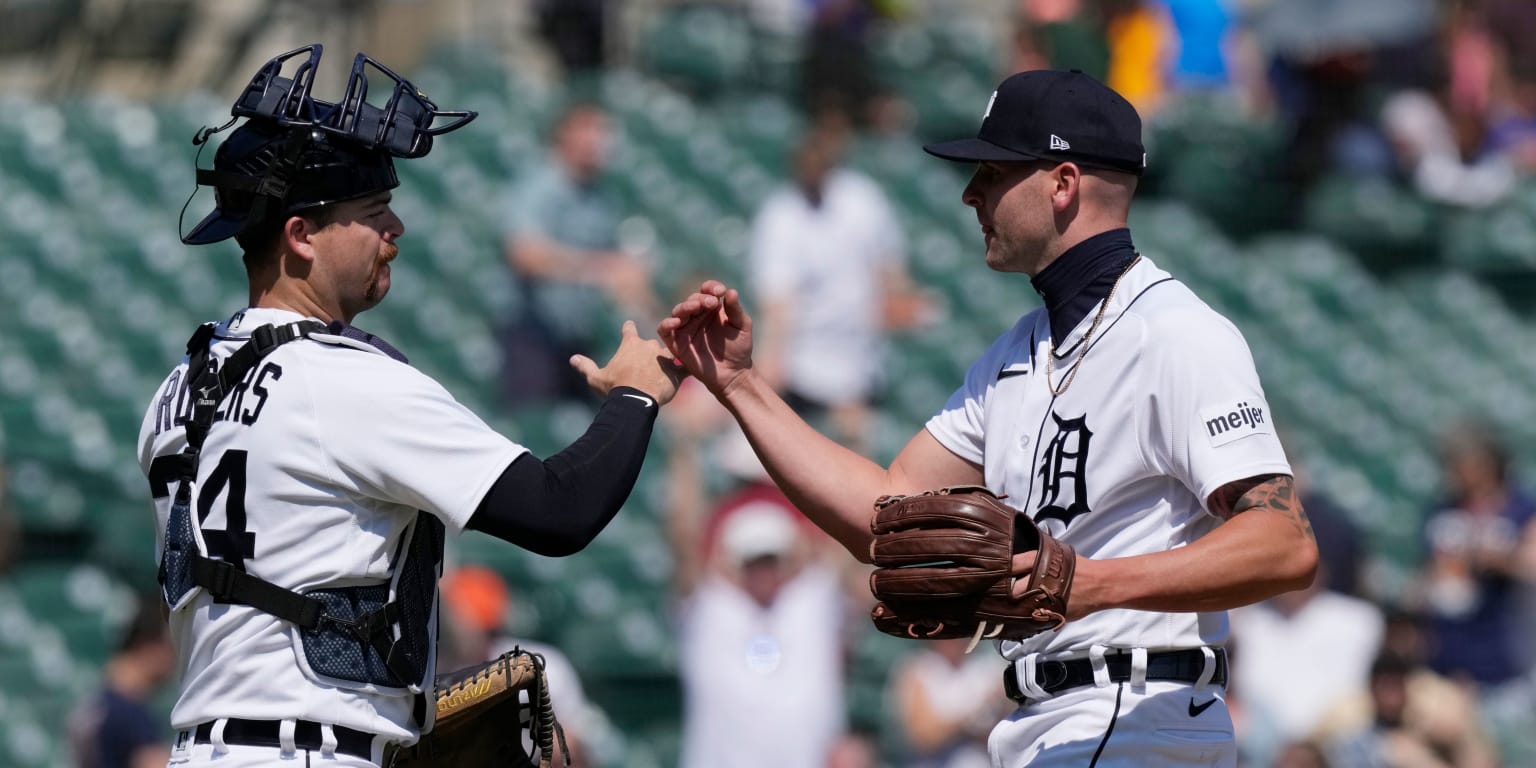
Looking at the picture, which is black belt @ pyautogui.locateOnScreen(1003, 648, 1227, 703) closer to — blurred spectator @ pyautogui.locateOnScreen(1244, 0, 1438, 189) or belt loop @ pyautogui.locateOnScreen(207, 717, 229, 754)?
belt loop @ pyautogui.locateOnScreen(207, 717, 229, 754)

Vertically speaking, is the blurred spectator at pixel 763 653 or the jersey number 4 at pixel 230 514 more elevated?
the blurred spectator at pixel 763 653

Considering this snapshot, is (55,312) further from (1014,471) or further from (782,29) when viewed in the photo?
(1014,471)

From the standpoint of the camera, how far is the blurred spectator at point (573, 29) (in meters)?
12.0

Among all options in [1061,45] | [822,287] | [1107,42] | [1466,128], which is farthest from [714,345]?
[1466,128]

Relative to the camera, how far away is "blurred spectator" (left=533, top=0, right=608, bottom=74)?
39.3 ft

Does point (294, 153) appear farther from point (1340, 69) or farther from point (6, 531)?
point (1340, 69)

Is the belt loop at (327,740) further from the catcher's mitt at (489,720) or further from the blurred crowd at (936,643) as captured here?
the blurred crowd at (936,643)

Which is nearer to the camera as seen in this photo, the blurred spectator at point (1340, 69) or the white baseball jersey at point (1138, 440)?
the white baseball jersey at point (1138, 440)

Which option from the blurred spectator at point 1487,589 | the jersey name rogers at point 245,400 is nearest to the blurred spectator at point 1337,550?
the blurred spectator at point 1487,589

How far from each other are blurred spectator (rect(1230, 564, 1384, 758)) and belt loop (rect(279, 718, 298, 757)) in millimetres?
4760

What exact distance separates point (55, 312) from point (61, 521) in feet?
5.23

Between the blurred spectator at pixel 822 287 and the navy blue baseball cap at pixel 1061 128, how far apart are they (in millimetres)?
4564

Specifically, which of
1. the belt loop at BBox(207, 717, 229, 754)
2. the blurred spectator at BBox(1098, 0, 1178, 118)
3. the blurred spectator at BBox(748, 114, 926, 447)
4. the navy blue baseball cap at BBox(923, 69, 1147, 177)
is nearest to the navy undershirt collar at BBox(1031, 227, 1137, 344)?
the navy blue baseball cap at BBox(923, 69, 1147, 177)

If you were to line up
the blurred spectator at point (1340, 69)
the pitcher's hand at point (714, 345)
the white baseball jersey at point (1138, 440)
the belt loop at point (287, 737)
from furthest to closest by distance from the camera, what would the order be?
1. the blurred spectator at point (1340, 69)
2. the pitcher's hand at point (714, 345)
3. the white baseball jersey at point (1138, 440)
4. the belt loop at point (287, 737)
